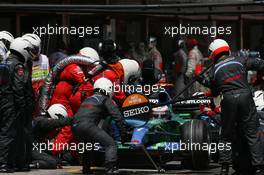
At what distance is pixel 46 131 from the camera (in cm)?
1481

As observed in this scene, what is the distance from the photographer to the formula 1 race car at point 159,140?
527 inches

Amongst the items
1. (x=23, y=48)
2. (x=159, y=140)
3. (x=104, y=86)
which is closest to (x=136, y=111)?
(x=159, y=140)

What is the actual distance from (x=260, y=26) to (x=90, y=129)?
53.8 feet

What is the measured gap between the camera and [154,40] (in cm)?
2217

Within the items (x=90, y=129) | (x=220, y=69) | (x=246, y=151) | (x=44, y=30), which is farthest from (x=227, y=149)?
(x=44, y=30)

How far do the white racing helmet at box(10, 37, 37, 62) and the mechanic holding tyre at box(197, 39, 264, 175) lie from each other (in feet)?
10.6

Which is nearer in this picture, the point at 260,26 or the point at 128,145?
the point at 128,145

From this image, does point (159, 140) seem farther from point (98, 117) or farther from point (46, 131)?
point (46, 131)

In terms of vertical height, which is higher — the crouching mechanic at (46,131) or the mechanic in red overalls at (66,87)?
the mechanic in red overalls at (66,87)

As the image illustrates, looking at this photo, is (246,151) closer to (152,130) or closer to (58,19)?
(152,130)

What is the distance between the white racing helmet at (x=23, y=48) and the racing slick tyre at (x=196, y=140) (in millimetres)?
2900

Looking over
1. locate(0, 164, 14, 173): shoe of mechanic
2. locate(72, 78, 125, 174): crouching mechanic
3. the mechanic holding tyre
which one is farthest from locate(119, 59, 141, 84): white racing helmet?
locate(0, 164, 14, 173): shoe of mechanic
